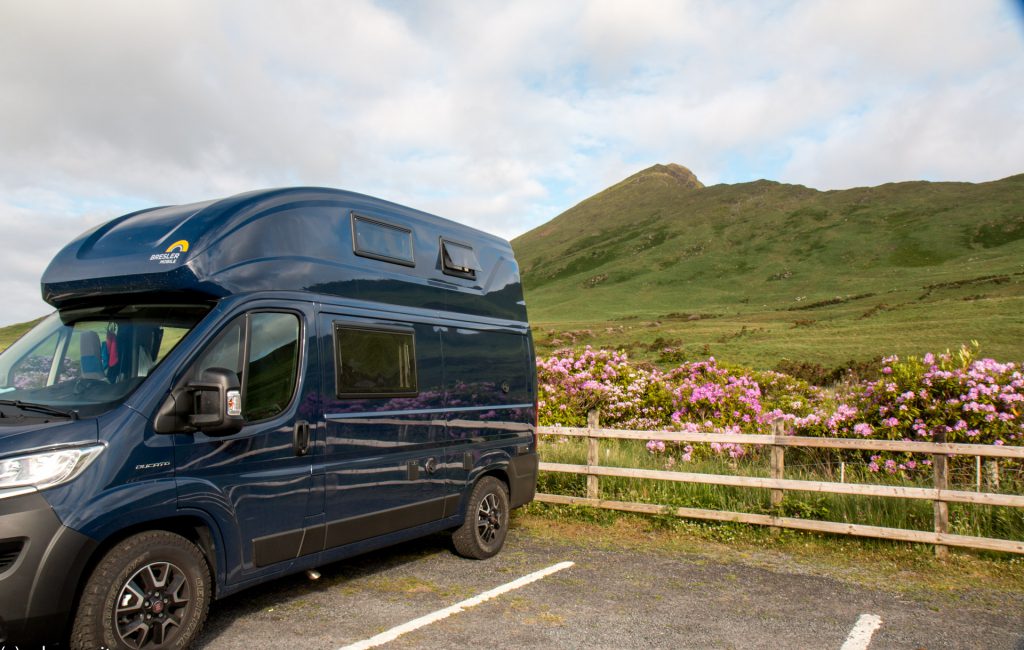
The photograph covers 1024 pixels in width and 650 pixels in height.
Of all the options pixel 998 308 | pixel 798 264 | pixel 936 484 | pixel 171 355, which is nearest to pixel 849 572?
pixel 936 484

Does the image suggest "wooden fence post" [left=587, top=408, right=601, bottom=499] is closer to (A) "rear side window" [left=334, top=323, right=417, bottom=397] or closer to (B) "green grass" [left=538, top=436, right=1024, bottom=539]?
(B) "green grass" [left=538, top=436, right=1024, bottom=539]

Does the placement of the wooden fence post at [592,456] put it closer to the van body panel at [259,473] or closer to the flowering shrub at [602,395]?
the flowering shrub at [602,395]

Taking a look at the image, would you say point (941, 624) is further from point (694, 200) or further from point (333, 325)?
point (694, 200)

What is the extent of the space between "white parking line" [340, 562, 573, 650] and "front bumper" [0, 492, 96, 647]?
1715 mm

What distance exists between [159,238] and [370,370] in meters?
1.79

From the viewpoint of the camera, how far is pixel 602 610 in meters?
5.98

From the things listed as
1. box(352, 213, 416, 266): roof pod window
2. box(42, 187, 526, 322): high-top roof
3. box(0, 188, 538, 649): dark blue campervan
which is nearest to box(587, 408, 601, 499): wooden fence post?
box(0, 188, 538, 649): dark blue campervan

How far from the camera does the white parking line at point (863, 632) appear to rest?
211 inches

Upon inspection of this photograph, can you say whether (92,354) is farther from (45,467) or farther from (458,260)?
(458,260)

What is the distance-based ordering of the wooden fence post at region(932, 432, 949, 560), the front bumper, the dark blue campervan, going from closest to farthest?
1. the front bumper
2. the dark blue campervan
3. the wooden fence post at region(932, 432, 949, 560)

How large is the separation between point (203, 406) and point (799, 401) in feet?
35.9

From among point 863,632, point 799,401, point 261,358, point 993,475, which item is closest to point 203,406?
point 261,358

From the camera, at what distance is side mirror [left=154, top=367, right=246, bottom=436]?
15.0 feet

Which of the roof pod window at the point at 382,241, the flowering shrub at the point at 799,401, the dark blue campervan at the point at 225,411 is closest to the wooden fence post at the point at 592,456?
the flowering shrub at the point at 799,401
